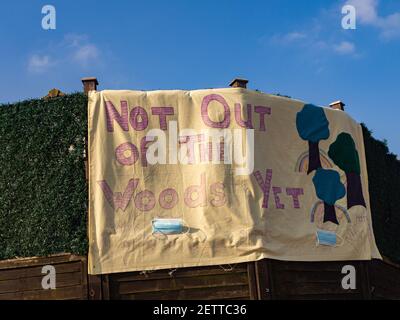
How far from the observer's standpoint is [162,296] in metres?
11.9

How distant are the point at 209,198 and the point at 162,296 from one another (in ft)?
7.29

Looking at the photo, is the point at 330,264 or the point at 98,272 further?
the point at 330,264

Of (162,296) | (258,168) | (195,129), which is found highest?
(195,129)

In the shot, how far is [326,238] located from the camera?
12.9 meters

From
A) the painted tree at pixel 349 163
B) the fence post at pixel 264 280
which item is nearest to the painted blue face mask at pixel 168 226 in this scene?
the fence post at pixel 264 280

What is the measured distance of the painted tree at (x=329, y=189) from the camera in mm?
13219

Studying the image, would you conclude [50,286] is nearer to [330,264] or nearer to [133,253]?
[133,253]

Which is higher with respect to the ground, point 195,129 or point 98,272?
point 195,129

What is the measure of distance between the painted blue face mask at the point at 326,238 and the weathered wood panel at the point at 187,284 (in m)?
1.79

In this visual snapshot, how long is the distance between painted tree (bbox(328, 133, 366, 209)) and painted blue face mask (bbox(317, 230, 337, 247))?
949 millimetres

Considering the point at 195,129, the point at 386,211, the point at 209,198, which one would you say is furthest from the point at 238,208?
the point at 386,211

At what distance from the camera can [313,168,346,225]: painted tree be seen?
13219mm

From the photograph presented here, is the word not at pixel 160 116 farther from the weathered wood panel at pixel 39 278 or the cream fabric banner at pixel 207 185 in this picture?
the weathered wood panel at pixel 39 278
